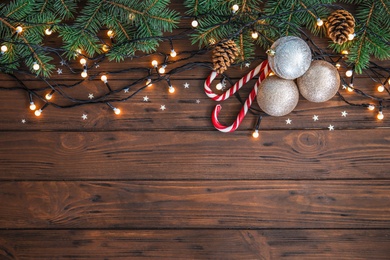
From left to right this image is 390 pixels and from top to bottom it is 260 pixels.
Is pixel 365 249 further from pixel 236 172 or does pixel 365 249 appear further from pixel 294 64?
pixel 294 64

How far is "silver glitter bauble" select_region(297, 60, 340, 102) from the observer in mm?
1327

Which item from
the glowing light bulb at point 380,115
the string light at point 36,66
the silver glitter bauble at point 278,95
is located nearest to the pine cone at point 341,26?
the silver glitter bauble at point 278,95

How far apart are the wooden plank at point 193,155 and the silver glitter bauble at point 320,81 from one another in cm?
18

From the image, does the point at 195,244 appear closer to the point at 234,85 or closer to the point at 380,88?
the point at 234,85

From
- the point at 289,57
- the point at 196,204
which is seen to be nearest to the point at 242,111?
the point at 289,57

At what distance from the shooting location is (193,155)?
4.88 ft

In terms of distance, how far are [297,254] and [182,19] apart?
0.92 metres

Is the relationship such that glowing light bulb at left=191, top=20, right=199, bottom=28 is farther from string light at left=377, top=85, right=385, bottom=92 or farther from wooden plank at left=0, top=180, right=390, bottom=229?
string light at left=377, top=85, right=385, bottom=92

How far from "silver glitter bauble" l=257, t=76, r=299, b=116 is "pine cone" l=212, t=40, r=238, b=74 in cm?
13

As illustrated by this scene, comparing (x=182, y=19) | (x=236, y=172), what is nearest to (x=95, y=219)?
(x=236, y=172)

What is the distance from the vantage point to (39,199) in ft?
4.92

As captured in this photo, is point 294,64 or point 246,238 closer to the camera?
point 294,64

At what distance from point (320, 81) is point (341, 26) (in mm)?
179

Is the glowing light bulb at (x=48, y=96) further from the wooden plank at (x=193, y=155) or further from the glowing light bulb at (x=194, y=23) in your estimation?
the glowing light bulb at (x=194, y=23)
